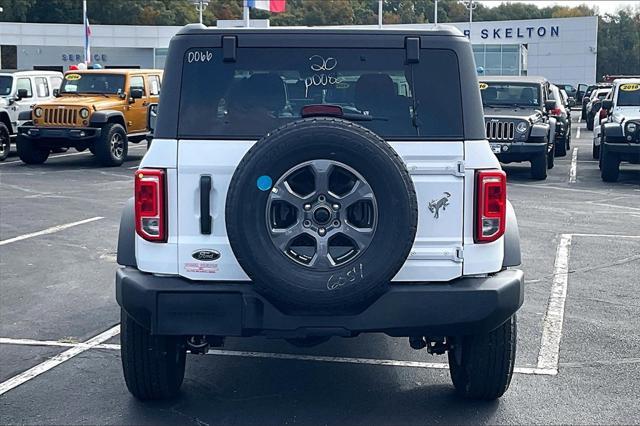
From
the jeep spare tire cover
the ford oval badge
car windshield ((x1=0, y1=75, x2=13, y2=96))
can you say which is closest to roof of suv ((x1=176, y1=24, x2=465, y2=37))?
the jeep spare tire cover

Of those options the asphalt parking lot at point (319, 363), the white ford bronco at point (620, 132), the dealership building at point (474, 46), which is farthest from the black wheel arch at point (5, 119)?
the dealership building at point (474, 46)

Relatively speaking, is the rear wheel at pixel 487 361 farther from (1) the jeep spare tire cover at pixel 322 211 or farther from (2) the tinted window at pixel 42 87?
(2) the tinted window at pixel 42 87

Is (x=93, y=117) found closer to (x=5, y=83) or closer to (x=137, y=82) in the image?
(x=137, y=82)

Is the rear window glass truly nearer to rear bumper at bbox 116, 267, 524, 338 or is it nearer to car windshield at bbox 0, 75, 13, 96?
rear bumper at bbox 116, 267, 524, 338

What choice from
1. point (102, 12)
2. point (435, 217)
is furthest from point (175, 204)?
point (102, 12)

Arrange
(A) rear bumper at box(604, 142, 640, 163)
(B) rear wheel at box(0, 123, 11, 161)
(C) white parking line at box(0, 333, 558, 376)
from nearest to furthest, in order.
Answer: (C) white parking line at box(0, 333, 558, 376)
(A) rear bumper at box(604, 142, 640, 163)
(B) rear wheel at box(0, 123, 11, 161)

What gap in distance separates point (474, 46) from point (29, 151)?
4455 centimetres

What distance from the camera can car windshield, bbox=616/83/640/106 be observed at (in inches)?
692

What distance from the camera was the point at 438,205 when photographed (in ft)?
15.2

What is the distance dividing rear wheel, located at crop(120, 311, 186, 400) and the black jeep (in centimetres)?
1181

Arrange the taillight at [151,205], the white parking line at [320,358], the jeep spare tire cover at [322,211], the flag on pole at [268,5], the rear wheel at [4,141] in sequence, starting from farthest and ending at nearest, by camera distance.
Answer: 1. the flag on pole at [268,5]
2. the rear wheel at [4,141]
3. the white parking line at [320,358]
4. the taillight at [151,205]
5. the jeep spare tire cover at [322,211]

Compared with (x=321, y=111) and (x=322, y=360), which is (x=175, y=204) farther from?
(x=322, y=360)

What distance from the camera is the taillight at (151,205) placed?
4.60 metres

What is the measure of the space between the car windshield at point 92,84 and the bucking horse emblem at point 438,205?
16198 mm
